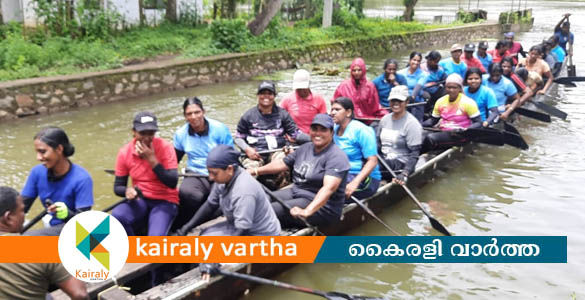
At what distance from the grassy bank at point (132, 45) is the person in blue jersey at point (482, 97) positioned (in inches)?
320

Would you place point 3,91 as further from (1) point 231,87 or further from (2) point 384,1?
(2) point 384,1

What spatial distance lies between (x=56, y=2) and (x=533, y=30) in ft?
91.6

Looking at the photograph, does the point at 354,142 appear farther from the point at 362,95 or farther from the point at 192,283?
the point at 192,283

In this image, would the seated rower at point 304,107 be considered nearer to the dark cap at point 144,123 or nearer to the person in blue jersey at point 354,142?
the person in blue jersey at point 354,142

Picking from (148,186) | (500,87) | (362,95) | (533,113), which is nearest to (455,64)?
(500,87)

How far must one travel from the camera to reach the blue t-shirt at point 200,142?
5.52 metres

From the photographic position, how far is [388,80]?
867 centimetres

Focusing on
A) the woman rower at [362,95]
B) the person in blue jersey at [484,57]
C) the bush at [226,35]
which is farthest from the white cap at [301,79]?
the bush at [226,35]

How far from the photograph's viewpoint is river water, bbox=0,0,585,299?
17.9 ft

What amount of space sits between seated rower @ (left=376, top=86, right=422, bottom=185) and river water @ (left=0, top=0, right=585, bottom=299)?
0.76 meters

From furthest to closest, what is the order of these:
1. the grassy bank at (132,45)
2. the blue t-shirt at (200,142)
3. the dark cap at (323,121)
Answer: the grassy bank at (132,45), the blue t-shirt at (200,142), the dark cap at (323,121)

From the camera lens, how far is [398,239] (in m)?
6.07

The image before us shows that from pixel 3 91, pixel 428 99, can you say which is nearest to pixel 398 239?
pixel 428 99

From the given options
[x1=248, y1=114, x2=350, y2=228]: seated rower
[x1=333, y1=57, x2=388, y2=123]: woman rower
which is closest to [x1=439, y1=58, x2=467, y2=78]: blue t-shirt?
[x1=333, y1=57, x2=388, y2=123]: woman rower
